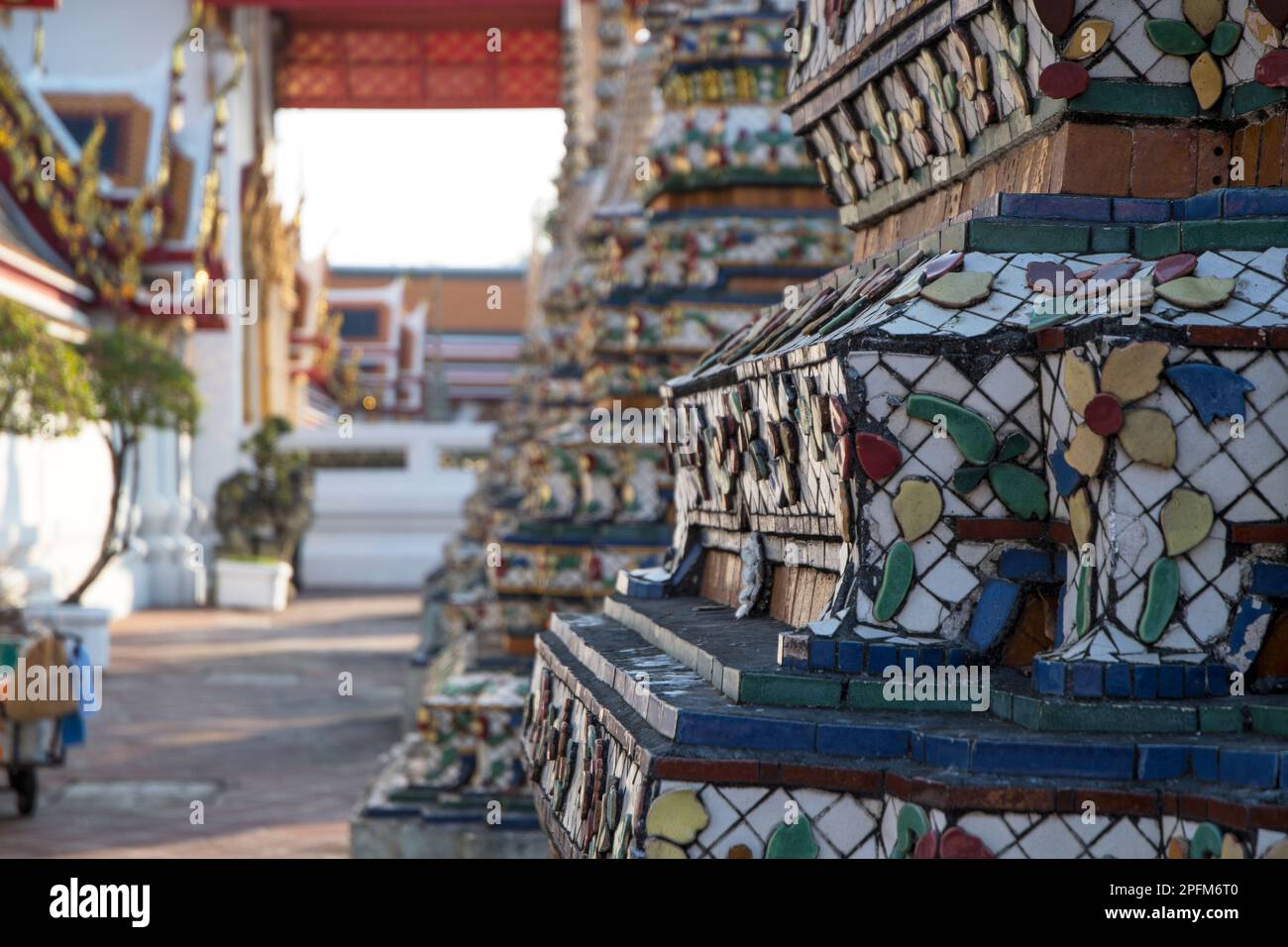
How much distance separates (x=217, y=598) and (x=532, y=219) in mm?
6268

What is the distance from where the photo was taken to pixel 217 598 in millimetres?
23156

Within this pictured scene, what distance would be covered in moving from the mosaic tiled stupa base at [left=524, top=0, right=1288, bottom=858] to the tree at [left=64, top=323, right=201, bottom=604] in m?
13.9

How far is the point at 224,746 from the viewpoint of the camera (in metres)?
11.8

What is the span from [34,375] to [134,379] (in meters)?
3.90

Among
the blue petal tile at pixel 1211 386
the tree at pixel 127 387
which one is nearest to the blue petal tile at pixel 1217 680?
the blue petal tile at pixel 1211 386

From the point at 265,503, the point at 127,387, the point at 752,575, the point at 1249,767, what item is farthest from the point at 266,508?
the point at 1249,767

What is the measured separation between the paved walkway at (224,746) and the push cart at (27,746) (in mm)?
242

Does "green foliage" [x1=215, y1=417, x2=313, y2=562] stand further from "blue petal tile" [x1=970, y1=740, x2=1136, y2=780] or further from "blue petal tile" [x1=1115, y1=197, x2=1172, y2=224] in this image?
"blue petal tile" [x1=970, y1=740, x2=1136, y2=780]

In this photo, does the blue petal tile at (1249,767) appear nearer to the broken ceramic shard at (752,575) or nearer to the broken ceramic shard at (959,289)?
the broken ceramic shard at (959,289)

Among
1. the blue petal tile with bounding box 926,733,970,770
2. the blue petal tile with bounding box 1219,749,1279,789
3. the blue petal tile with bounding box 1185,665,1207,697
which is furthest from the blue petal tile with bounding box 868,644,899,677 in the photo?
the blue petal tile with bounding box 1219,749,1279,789

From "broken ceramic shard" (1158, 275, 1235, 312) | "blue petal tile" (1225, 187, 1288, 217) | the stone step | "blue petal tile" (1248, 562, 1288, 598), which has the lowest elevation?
the stone step

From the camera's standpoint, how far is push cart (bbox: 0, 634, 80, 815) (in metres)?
8.68

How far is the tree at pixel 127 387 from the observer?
53.0 ft

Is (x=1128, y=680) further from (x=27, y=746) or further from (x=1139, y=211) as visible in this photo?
(x=27, y=746)
